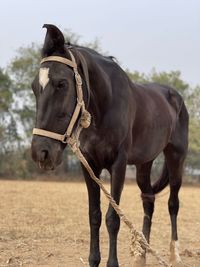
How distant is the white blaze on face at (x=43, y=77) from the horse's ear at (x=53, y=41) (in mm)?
247

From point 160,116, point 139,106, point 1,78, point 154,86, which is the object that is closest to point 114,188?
point 139,106

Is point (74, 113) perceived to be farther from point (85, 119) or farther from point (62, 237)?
point (62, 237)

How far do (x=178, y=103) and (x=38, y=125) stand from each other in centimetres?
415

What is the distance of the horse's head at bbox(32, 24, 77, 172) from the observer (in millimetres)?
4039

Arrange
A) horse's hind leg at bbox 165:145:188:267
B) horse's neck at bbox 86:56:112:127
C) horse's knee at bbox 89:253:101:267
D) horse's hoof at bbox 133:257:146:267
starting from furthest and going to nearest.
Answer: horse's hind leg at bbox 165:145:188:267, horse's hoof at bbox 133:257:146:267, horse's knee at bbox 89:253:101:267, horse's neck at bbox 86:56:112:127

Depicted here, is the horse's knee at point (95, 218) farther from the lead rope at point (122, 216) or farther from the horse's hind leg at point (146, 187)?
the horse's hind leg at point (146, 187)

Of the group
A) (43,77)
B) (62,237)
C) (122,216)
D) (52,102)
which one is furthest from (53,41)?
(62,237)

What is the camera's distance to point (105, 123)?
16.6 ft

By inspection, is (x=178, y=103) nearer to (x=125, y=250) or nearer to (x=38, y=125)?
(x=125, y=250)

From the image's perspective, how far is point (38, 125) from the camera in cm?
412

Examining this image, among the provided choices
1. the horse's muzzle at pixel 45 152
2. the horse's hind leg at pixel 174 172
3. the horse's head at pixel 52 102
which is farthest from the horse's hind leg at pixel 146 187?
the horse's muzzle at pixel 45 152

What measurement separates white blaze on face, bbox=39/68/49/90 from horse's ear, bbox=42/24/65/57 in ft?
0.81

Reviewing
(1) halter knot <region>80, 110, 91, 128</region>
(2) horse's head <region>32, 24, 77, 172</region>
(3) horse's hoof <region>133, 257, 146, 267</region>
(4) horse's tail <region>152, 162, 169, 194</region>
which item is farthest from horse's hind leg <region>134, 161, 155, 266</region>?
(2) horse's head <region>32, 24, 77, 172</region>

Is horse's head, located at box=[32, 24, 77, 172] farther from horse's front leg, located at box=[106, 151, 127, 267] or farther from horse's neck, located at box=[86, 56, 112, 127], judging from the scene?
horse's front leg, located at box=[106, 151, 127, 267]
